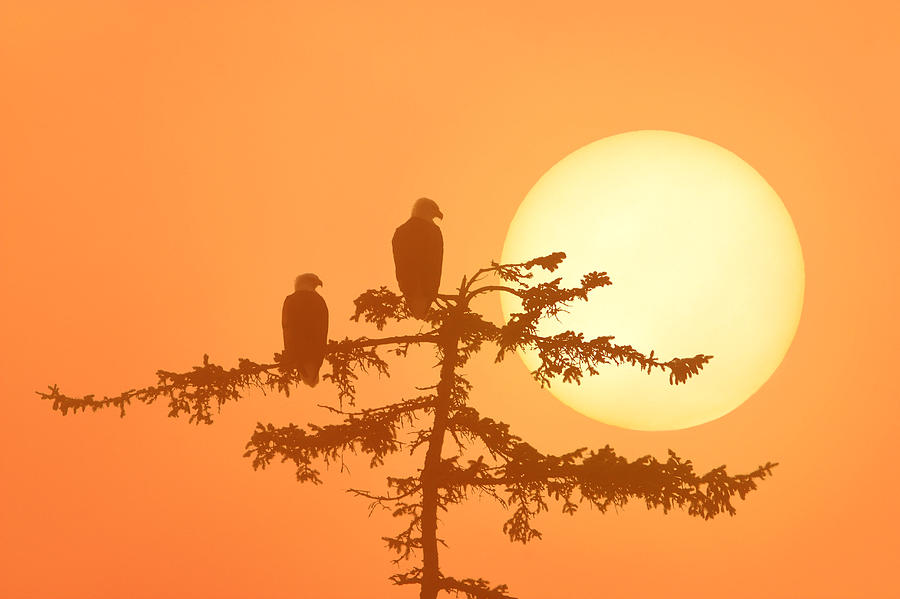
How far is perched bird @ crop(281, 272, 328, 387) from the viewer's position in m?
10.1

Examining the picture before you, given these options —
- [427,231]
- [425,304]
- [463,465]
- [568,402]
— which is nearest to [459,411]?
[463,465]

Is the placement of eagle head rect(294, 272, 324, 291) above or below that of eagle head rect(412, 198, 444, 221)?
below

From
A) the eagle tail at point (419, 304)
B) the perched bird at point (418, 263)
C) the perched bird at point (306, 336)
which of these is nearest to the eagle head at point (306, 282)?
the perched bird at point (306, 336)

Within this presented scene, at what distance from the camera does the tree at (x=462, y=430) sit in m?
9.06

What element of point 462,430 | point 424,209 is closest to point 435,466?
point 462,430

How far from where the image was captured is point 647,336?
691 inches

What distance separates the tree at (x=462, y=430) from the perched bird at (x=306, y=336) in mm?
266

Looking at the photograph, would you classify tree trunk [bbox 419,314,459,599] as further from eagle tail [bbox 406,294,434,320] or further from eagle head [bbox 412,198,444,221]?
eagle head [bbox 412,198,444,221]

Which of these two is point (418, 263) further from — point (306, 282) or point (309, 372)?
point (309, 372)

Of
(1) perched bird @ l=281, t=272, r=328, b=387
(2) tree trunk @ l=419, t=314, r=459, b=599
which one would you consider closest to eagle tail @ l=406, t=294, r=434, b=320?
(2) tree trunk @ l=419, t=314, r=459, b=599

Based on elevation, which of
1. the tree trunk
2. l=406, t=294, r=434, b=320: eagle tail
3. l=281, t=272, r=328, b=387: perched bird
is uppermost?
l=406, t=294, r=434, b=320: eagle tail

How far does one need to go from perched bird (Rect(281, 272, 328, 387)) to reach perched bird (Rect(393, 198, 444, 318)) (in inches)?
38.5

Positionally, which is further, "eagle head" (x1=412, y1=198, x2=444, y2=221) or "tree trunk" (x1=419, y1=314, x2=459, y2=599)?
"eagle head" (x1=412, y1=198, x2=444, y2=221)

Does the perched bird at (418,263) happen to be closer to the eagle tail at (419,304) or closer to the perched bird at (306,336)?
the eagle tail at (419,304)
